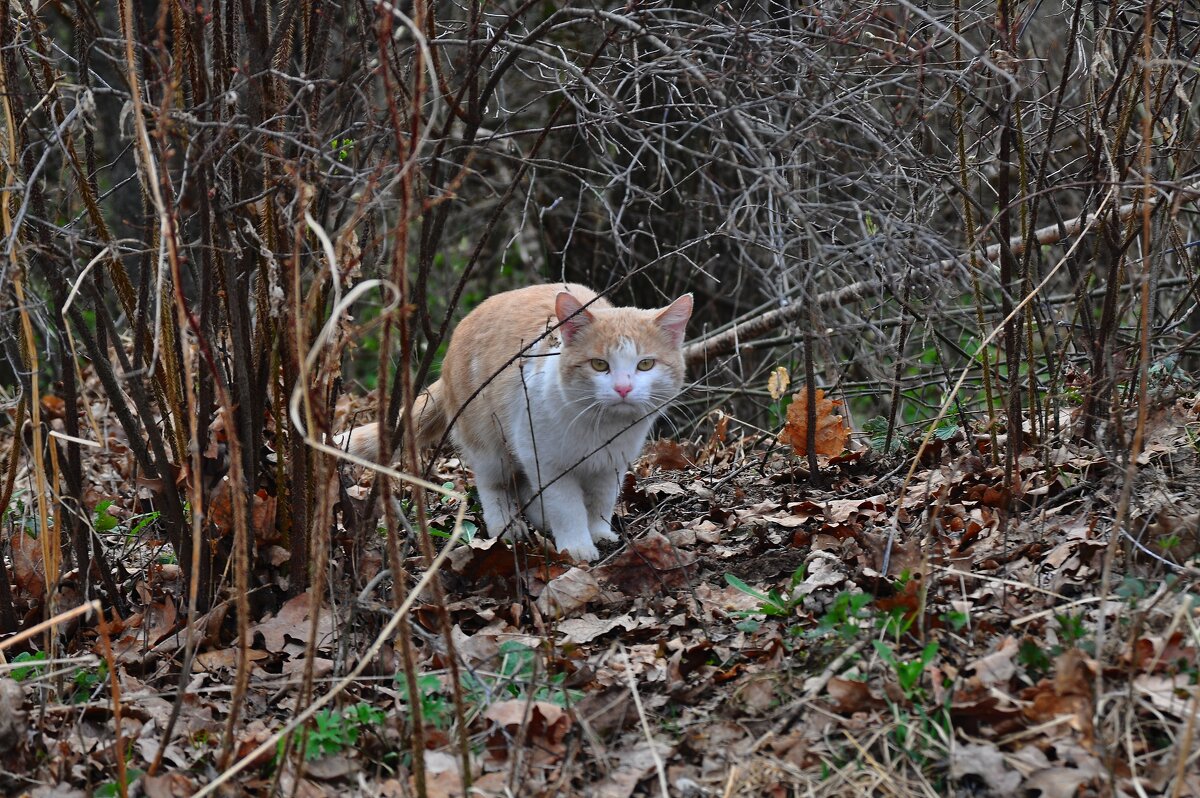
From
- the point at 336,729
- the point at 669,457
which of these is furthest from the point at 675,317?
the point at 336,729

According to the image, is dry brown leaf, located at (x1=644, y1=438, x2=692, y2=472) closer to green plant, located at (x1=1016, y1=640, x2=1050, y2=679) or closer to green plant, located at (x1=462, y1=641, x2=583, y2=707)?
green plant, located at (x1=462, y1=641, x2=583, y2=707)

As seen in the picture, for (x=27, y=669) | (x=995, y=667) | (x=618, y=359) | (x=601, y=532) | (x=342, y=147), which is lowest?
(x=601, y=532)

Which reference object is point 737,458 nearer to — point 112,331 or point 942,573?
point 942,573

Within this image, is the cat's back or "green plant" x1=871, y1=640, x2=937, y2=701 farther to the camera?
the cat's back

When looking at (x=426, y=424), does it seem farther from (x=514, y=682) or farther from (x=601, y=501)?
(x=514, y=682)

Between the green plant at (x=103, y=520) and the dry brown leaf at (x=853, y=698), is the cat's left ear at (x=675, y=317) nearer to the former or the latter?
the dry brown leaf at (x=853, y=698)

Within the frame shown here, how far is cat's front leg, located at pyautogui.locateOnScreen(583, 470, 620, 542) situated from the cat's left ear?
23.6 inches

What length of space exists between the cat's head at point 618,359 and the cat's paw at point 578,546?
0.48 m

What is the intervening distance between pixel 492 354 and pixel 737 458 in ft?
4.40

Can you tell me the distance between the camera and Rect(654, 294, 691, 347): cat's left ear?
424 cm

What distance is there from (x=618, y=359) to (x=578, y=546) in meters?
0.70

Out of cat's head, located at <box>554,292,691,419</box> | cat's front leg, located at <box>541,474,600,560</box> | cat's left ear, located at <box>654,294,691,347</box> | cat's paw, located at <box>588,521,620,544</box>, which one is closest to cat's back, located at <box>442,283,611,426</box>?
Result: cat's head, located at <box>554,292,691,419</box>

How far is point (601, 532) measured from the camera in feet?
14.3

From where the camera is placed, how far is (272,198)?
309 centimetres
